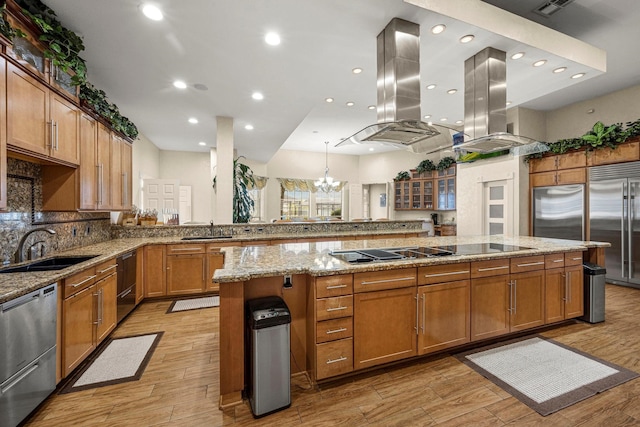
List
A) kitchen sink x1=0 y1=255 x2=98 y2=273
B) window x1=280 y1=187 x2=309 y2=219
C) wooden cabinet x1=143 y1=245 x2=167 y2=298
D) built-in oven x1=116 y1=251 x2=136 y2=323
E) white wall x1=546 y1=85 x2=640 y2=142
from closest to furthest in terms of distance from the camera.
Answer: kitchen sink x1=0 y1=255 x2=98 y2=273
built-in oven x1=116 y1=251 x2=136 y2=323
wooden cabinet x1=143 y1=245 x2=167 y2=298
white wall x1=546 y1=85 x2=640 y2=142
window x1=280 y1=187 x2=309 y2=219

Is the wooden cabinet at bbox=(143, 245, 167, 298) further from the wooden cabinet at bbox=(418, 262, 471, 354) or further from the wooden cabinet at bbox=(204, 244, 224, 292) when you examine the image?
the wooden cabinet at bbox=(418, 262, 471, 354)

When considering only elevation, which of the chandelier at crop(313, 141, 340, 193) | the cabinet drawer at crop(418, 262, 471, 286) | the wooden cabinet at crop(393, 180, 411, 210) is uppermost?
the chandelier at crop(313, 141, 340, 193)

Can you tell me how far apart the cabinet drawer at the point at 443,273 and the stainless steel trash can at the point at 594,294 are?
6.12 ft

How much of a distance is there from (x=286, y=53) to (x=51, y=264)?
3130mm

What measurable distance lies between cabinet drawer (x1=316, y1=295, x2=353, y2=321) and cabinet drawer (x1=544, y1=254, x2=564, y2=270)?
2.25 m

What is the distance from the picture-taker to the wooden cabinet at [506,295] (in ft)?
8.29

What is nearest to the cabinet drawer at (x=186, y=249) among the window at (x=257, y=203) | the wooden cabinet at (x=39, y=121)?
the wooden cabinet at (x=39, y=121)

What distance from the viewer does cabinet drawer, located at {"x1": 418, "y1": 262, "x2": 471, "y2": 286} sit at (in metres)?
2.29

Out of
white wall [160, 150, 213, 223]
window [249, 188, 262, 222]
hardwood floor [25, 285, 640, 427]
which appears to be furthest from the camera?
window [249, 188, 262, 222]

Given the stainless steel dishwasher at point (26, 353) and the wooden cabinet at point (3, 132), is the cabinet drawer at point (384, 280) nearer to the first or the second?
the stainless steel dishwasher at point (26, 353)

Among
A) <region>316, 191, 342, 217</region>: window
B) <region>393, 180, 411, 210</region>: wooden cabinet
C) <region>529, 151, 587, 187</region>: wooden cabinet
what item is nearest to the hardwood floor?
<region>529, 151, 587, 187</region>: wooden cabinet

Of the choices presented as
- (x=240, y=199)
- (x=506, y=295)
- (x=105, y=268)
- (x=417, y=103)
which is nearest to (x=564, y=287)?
(x=506, y=295)

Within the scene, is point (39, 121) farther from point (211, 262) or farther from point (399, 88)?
point (399, 88)

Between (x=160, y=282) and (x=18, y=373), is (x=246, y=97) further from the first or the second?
(x=18, y=373)
